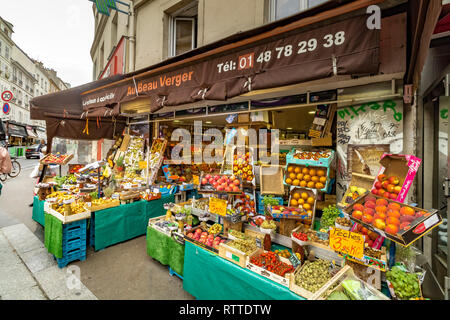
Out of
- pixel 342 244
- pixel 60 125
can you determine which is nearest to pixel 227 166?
pixel 342 244

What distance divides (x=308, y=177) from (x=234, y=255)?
5.77ft

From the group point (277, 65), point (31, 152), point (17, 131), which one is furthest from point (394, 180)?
point (17, 131)

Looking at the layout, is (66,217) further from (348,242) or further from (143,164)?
(348,242)

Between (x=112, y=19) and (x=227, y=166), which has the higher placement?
(x=112, y=19)

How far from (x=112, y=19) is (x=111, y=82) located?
8239 mm

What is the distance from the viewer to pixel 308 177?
10.8ft

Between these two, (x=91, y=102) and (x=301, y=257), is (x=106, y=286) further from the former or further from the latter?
(x=91, y=102)

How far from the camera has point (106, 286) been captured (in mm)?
3184

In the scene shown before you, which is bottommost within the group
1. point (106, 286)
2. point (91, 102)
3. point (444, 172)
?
point (106, 286)

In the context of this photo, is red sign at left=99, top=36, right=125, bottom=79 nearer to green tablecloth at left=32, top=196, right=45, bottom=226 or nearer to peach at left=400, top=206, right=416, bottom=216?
green tablecloth at left=32, top=196, right=45, bottom=226

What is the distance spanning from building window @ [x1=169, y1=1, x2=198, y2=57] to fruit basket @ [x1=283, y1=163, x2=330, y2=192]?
232 inches

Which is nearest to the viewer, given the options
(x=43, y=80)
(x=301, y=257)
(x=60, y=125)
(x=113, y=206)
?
(x=301, y=257)

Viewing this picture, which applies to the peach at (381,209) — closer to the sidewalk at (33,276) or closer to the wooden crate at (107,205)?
the sidewalk at (33,276)

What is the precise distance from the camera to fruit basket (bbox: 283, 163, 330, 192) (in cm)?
314
